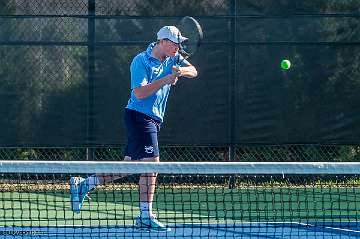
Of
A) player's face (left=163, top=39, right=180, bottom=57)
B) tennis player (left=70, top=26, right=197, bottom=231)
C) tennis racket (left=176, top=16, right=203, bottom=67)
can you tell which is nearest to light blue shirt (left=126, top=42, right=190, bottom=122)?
tennis player (left=70, top=26, right=197, bottom=231)

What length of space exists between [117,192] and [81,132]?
26.0 inches

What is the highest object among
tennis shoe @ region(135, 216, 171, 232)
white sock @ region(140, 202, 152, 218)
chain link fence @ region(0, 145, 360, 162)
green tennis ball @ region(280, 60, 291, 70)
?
green tennis ball @ region(280, 60, 291, 70)

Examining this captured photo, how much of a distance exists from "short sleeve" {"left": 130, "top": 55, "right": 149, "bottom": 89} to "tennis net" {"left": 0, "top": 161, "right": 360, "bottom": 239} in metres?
0.66

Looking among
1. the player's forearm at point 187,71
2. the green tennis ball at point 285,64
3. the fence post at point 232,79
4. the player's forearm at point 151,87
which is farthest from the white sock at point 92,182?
the green tennis ball at point 285,64

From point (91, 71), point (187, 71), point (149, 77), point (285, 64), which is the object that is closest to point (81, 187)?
point (149, 77)

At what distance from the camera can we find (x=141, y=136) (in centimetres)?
622

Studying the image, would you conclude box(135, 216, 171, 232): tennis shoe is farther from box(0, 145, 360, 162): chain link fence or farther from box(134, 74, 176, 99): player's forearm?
box(0, 145, 360, 162): chain link fence

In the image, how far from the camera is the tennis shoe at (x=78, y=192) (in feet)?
20.7

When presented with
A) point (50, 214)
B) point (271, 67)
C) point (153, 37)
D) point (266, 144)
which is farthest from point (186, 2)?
point (50, 214)

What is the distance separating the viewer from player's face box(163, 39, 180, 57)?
6152 mm

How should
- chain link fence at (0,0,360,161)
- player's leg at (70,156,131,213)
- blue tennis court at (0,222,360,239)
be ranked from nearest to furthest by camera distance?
blue tennis court at (0,222,360,239) → player's leg at (70,156,131,213) → chain link fence at (0,0,360,161)

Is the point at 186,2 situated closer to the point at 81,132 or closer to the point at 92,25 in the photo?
the point at 92,25

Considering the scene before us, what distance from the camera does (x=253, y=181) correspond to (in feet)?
29.4

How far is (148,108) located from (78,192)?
2.49ft
